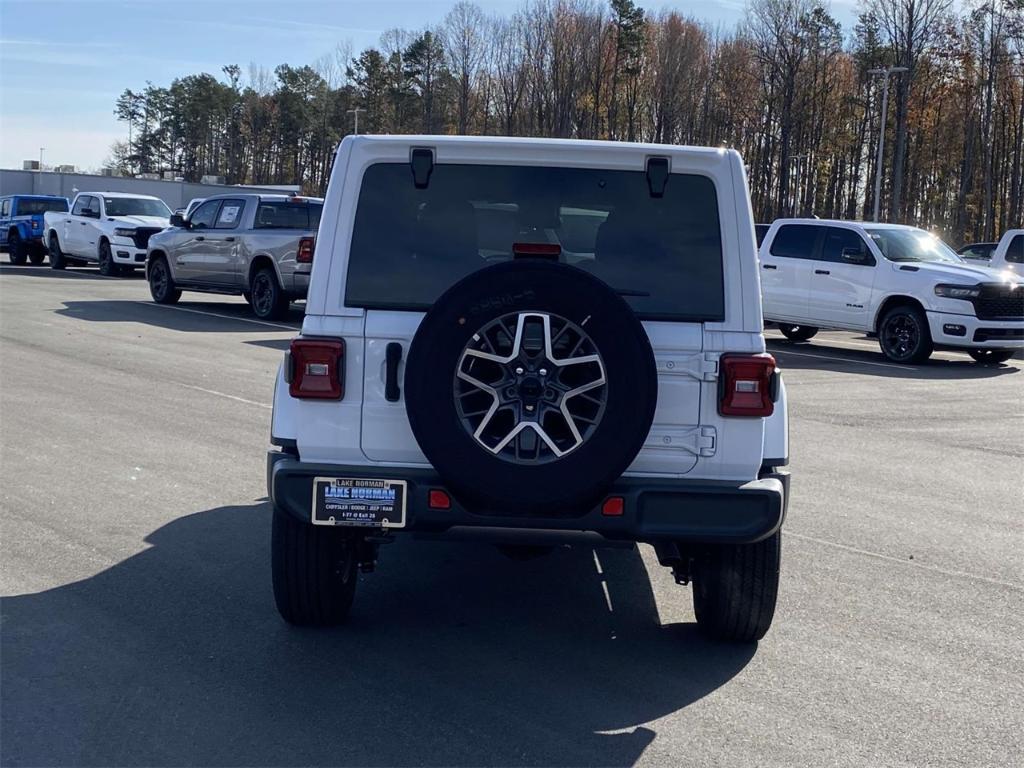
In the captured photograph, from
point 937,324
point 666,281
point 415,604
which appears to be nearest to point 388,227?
point 666,281

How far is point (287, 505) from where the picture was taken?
14.3 ft

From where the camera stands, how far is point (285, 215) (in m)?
20.2

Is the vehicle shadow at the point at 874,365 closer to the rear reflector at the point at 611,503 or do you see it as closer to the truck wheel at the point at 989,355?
the truck wheel at the point at 989,355

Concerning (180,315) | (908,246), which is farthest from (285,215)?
(908,246)

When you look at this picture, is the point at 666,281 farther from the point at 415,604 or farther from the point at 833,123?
the point at 833,123

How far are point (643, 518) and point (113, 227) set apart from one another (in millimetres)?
26547

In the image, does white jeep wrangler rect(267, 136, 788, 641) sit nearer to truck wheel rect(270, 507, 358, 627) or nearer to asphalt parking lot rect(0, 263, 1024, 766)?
truck wheel rect(270, 507, 358, 627)

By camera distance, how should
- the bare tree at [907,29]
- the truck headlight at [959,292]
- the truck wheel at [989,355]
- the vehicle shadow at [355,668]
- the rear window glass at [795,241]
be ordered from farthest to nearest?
1. the bare tree at [907,29]
2. the rear window glass at [795,241]
3. the truck wheel at [989,355]
4. the truck headlight at [959,292]
5. the vehicle shadow at [355,668]

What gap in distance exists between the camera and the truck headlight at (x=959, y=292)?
54.4 ft

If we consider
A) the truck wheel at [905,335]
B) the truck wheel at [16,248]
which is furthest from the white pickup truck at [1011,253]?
the truck wheel at [16,248]

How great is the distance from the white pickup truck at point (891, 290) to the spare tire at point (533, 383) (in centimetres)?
1395

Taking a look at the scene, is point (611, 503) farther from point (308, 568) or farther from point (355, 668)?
point (308, 568)

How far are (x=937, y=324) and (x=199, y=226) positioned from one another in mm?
12397

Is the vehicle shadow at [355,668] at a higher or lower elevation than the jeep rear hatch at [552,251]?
lower
